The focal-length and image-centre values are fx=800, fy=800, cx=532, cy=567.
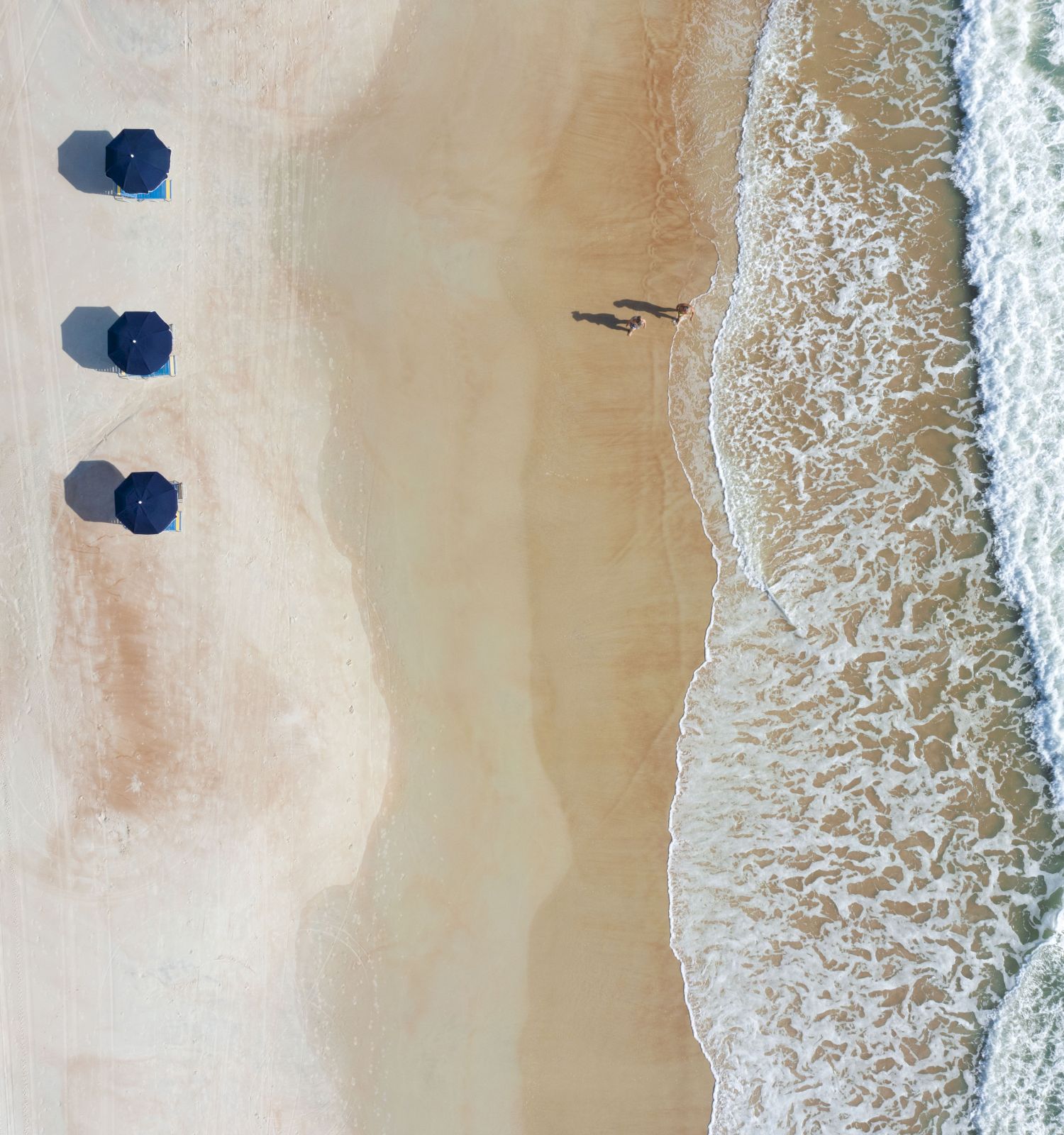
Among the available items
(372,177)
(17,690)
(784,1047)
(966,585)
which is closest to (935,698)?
(966,585)

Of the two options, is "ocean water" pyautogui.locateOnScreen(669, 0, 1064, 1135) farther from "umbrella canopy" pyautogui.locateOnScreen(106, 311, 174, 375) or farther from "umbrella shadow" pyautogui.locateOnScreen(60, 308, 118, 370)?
"umbrella shadow" pyautogui.locateOnScreen(60, 308, 118, 370)

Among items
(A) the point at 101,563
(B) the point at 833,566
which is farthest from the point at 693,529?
(A) the point at 101,563

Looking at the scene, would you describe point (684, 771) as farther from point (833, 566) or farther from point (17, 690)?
point (17, 690)

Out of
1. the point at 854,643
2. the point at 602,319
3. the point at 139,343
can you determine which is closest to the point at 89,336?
the point at 139,343

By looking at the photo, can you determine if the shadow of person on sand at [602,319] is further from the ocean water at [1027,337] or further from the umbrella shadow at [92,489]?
the umbrella shadow at [92,489]

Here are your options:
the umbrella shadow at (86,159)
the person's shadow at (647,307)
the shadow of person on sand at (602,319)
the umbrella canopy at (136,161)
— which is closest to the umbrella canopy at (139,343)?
the umbrella canopy at (136,161)

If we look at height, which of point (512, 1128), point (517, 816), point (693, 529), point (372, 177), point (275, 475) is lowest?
point (512, 1128)

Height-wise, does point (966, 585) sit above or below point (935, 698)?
above
